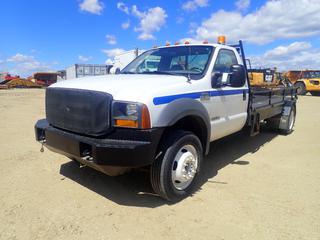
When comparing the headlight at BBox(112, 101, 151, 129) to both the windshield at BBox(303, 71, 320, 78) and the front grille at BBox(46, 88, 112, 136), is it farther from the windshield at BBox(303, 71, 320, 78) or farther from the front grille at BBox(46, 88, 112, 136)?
the windshield at BBox(303, 71, 320, 78)

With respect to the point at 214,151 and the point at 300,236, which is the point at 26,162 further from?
the point at 300,236

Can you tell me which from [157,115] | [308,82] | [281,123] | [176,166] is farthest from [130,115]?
[308,82]

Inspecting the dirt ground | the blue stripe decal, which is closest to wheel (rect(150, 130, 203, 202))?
the dirt ground

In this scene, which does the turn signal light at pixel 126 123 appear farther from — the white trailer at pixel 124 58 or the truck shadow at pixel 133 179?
the white trailer at pixel 124 58

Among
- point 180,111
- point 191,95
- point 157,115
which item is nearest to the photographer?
point 157,115

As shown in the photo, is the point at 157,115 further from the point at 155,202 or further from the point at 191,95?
the point at 155,202

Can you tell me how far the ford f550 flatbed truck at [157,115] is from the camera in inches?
125

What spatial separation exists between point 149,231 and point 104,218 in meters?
0.57

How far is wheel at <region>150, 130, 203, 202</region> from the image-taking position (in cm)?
350

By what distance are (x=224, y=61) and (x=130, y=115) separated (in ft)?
7.39

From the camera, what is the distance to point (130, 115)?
124 inches

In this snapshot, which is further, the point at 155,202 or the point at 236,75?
the point at 236,75

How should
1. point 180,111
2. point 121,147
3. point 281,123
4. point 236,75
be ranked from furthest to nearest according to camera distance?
point 281,123
point 236,75
point 180,111
point 121,147

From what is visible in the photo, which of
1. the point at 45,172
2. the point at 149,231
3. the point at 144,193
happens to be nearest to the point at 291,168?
the point at 144,193
